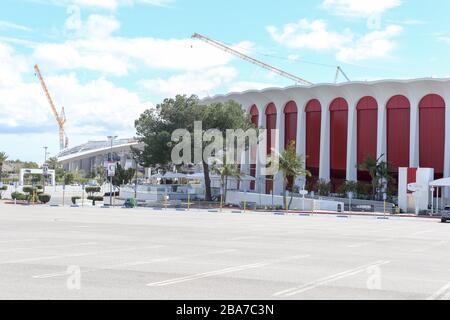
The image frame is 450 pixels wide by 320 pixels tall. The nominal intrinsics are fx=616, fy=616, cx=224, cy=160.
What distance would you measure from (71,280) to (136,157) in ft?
185

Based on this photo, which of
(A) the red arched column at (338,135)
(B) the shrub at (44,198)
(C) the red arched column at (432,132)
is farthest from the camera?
(A) the red arched column at (338,135)

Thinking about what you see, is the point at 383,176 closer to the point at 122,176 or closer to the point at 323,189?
the point at 323,189

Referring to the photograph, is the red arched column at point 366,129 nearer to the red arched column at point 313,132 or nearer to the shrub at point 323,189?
the red arched column at point 313,132

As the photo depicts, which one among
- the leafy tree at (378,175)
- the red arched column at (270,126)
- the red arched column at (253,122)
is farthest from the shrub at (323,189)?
the red arched column at (253,122)

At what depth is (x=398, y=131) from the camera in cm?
6931

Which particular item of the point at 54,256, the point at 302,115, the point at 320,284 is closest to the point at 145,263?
the point at 54,256

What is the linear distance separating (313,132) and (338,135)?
146 inches

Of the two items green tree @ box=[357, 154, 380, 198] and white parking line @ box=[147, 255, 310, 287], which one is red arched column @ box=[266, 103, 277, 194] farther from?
white parking line @ box=[147, 255, 310, 287]

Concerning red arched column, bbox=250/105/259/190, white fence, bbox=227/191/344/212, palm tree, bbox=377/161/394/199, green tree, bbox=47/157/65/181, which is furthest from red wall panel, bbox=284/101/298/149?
green tree, bbox=47/157/65/181

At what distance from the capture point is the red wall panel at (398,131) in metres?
68.8

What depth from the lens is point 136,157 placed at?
6725 cm

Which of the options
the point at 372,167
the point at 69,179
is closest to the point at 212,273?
the point at 372,167

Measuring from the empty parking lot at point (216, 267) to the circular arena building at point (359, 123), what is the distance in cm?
4701
